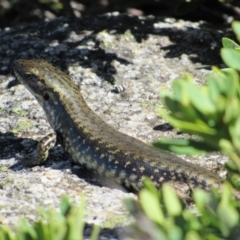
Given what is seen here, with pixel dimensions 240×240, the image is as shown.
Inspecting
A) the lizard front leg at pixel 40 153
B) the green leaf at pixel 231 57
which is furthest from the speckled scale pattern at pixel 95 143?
the green leaf at pixel 231 57

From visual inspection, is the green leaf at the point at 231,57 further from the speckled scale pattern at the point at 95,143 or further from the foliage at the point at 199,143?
the speckled scale pattern at the point at 95,143

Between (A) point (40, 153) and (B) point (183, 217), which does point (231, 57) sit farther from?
(A) point (40, 153)

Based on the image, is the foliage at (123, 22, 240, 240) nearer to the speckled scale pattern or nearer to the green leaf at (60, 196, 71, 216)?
the green leaf at (60, 196, 71, 216)

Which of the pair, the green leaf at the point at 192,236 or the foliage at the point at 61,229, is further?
the foliage at the point at 61,229

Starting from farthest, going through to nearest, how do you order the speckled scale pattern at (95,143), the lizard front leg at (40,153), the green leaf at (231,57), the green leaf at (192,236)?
1. the lizard front leg at (40,153)
2. the speckled scale pattern at (95,143)
3. the green leaf at (231,57)
4. the green leaf at (192,236)

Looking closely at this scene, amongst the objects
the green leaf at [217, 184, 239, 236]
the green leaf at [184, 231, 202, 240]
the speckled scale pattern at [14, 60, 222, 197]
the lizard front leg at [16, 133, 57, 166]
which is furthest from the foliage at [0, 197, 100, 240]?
the lizard front leg at [16, 133, 57, 166]

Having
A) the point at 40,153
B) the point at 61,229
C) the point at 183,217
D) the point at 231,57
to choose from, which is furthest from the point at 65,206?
the point at 40,153

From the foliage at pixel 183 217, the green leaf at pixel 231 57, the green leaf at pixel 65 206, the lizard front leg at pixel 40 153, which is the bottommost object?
the lizard front leg at pixel 40 153
